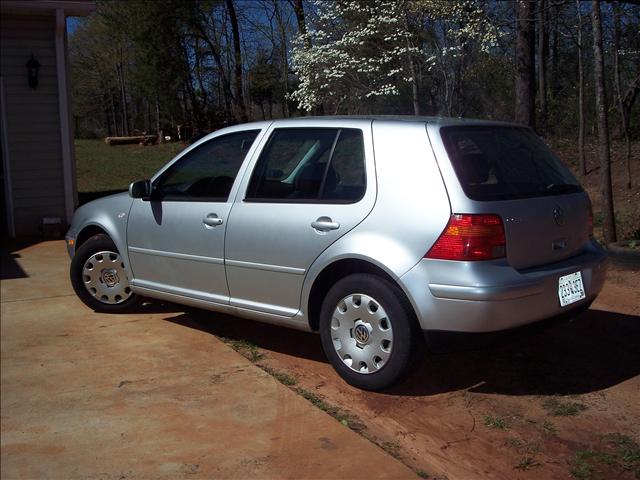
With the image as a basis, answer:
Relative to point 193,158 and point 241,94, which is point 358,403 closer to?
point 193,158

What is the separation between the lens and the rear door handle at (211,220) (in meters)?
4.93

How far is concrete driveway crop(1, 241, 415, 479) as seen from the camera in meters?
2.99

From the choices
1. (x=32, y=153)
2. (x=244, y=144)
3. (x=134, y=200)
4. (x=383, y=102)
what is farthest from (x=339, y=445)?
(x=383, y=102)

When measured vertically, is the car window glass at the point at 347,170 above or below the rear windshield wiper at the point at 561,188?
above

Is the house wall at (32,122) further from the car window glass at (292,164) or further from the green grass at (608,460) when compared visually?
the green grass at (608,460)

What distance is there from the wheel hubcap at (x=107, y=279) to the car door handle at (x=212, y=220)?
3.90 ft

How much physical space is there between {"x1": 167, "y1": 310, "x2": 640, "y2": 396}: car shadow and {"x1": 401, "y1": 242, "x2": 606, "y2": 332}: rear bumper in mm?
215

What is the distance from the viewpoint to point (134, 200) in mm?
5613

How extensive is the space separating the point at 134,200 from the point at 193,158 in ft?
2.04

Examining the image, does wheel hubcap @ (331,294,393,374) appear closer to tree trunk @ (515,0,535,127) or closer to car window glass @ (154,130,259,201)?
car window glass @ (154,130,259,201)

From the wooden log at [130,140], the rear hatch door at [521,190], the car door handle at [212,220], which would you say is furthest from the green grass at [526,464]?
the wooden log at [130,140]

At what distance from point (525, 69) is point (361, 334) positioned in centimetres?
Result: 1081

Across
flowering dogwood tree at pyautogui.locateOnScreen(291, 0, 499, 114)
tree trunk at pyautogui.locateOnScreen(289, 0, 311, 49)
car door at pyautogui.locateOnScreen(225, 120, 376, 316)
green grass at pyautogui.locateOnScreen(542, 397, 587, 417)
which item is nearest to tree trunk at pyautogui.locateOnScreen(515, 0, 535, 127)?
flowering dogwood tree at pyautogui.locateOnScreen(291, 0, 499, 114)

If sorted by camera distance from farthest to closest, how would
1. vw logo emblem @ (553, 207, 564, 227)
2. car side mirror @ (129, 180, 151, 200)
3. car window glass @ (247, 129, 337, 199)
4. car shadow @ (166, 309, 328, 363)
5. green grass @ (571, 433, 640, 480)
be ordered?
car side mirror @ (129, 180, 151, 200)
car shadow @ (166, 309, 328, 363)
car window glass @ (247, 129, 337, 199)
vw logo emblem @ (553, 207, 564, 227)
green grass @ (571, 433, 640, 480)
